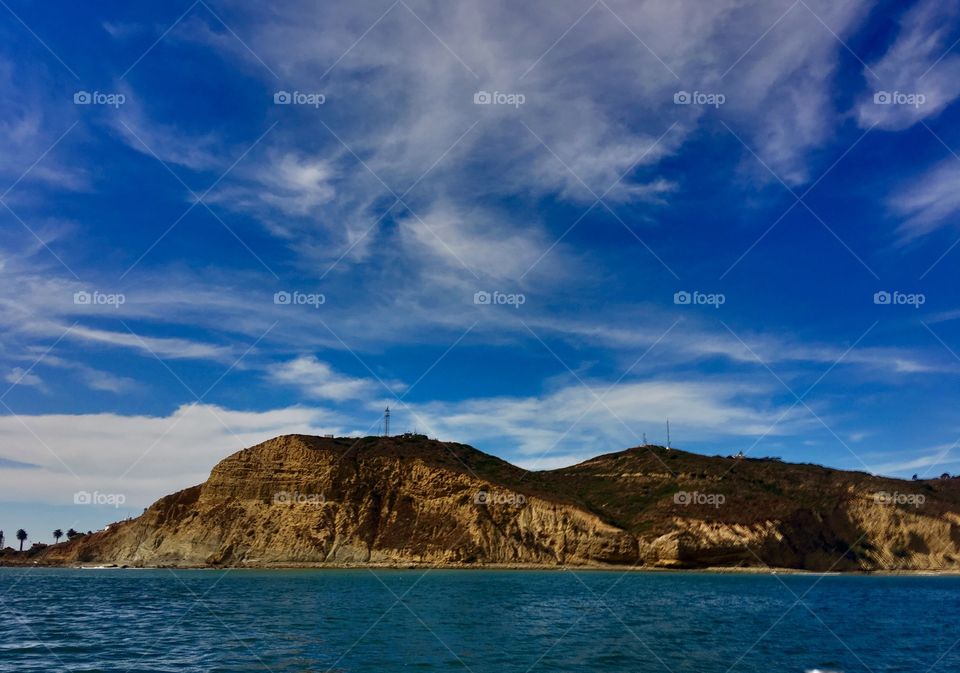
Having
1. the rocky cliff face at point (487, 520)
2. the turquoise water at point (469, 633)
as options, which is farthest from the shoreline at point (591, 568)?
the turquoise water at point (469, 633)

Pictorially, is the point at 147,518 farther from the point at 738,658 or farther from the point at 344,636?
the point at 738,658

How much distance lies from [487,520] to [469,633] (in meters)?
86.7

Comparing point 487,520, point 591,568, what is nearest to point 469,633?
point 591,568

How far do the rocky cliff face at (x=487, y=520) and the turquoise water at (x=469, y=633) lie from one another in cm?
5878

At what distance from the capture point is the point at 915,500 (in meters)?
121

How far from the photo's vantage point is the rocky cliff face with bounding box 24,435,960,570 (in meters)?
109

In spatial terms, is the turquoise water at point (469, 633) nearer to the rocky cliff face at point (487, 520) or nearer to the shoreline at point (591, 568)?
the shoreline at point (591, 568)

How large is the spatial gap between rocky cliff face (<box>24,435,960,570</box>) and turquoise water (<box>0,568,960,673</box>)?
193ft

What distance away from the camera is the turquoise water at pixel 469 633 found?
2320 centimetres

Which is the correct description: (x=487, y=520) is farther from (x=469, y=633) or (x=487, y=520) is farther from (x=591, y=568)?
(x=469, y=633)

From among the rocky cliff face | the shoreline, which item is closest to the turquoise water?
the shoreline

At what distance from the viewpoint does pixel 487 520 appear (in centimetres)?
11462

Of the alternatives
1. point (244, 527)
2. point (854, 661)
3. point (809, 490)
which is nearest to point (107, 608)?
point (854, 661)

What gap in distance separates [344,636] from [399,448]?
347 feet
